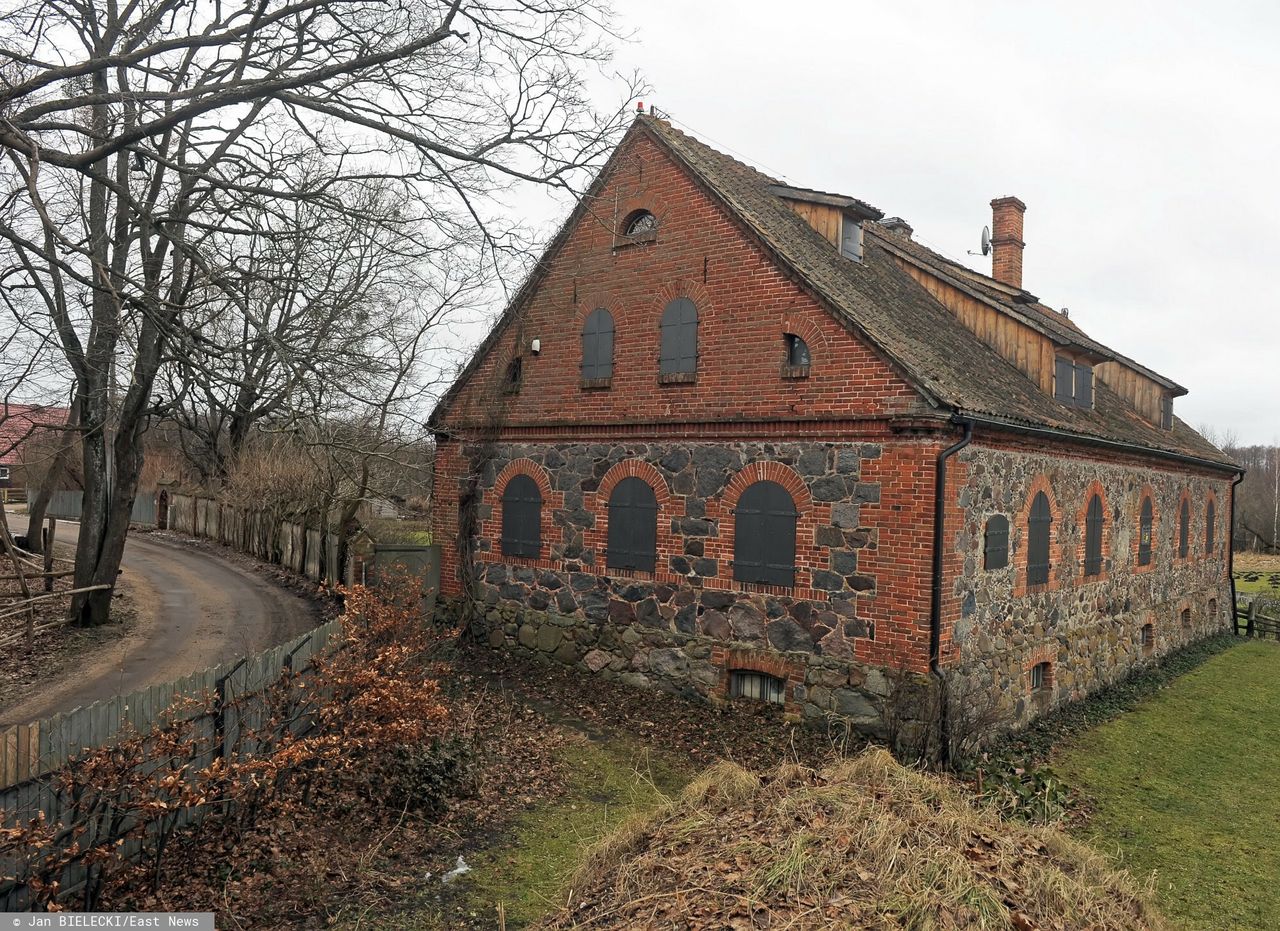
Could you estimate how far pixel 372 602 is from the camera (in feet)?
34.3

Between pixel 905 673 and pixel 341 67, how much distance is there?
29.5 feet

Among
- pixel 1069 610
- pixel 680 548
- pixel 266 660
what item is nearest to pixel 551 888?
pixel 266 660

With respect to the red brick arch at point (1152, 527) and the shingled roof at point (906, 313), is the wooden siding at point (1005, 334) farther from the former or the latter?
the red brick arch at point (1152, 527)

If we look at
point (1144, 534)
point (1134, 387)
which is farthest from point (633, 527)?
point (1134, 387)

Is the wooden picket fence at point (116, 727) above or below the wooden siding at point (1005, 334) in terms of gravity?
below

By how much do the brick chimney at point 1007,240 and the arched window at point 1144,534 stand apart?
7.29 meters

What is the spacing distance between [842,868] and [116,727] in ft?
18.7

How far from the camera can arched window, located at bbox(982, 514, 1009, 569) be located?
1148cm

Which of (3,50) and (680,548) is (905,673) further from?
(3,50)

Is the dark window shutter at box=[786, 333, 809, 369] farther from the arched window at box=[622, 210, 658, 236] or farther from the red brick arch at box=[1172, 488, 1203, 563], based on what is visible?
the red brick arch at box=[1172, 488, 1203, 563]

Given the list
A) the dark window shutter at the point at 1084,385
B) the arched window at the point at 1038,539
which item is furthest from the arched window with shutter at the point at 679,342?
the dark window shutter at the point at 1084,385

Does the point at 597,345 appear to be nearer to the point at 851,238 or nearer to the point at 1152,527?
the point at 851,238

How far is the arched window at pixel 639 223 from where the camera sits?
13.5m

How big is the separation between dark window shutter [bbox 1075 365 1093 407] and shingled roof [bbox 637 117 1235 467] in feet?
0.86
